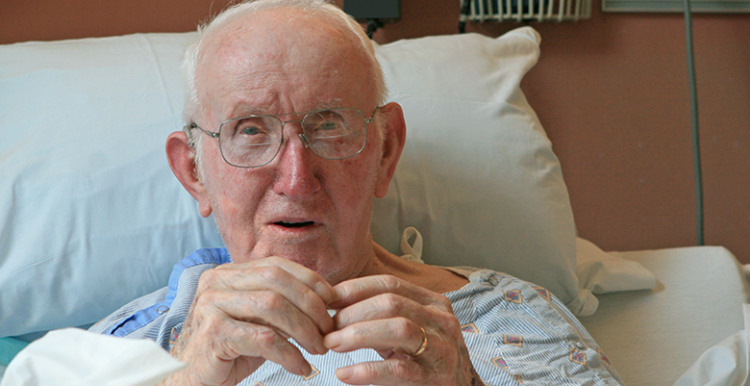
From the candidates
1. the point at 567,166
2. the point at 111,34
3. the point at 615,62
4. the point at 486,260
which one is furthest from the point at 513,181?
the point at 111,34

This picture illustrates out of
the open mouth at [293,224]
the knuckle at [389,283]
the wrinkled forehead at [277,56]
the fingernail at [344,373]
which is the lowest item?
the fingernail at [344,373]

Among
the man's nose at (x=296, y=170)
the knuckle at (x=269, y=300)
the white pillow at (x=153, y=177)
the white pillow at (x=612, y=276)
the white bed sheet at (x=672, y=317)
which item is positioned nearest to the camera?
the knuckle at (x=269, y=300)

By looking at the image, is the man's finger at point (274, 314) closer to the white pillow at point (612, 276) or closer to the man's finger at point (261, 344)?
→ the man's finger at point (261, 344)

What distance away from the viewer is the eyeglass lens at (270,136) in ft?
3.01

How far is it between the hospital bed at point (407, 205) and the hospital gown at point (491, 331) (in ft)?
0.28

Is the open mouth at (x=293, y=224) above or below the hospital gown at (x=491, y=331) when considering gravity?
above

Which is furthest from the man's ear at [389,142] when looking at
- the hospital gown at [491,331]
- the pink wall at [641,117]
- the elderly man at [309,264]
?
the pink wall at [641,117]

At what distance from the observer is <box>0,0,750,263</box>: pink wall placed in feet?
5.96

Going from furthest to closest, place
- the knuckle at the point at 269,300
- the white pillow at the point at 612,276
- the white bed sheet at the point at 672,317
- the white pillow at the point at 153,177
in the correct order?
the white pillow at the point at 612,276
the white bed sheet at the point at 672,317
the white pillow at the point at 153,177
the knuckle at the point at 269,300

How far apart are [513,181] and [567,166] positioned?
0.60 m

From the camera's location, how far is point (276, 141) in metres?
0.92

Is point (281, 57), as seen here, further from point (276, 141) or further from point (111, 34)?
point (111, 34)

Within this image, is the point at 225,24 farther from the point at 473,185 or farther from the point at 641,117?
the point at 641,117

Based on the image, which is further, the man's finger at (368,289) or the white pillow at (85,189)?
the white pillow at (85,189)
